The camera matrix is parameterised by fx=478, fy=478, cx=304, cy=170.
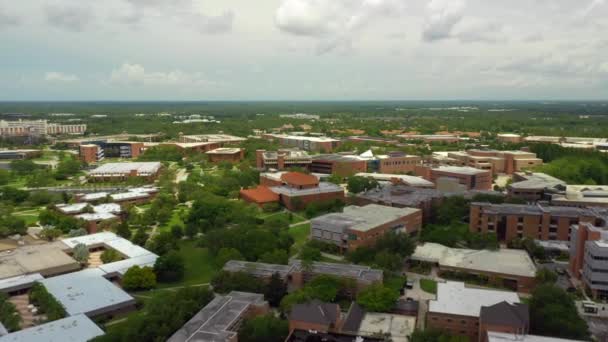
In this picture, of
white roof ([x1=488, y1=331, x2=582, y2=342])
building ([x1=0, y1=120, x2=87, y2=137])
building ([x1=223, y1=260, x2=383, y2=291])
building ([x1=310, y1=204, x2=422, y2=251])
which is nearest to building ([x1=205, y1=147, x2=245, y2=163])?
building ([x1=310, y1=204, x2=422, y2=251])

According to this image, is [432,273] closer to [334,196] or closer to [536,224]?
[536,224]

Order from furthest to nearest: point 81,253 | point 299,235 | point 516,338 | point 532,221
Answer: point 299,235 < point 532,221 < point 81,253 < point 516,338

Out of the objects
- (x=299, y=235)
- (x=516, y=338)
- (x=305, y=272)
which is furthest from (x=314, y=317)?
(x=299, y=235)

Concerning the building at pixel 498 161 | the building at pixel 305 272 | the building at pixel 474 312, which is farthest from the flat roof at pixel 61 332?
the building at pixel 498 161

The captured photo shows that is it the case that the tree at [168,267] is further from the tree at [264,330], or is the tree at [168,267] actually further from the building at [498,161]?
the building at [498,161]

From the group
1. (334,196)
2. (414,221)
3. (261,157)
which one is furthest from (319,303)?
(261,157)

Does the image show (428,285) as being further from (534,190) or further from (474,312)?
(534,190)
